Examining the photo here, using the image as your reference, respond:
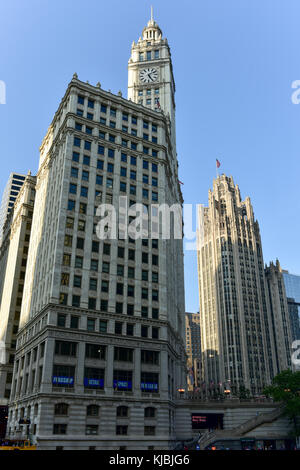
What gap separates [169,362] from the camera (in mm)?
71188

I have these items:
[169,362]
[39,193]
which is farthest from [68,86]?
[169,362]

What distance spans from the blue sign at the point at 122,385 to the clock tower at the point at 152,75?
68.8 meters

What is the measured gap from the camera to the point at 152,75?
112 metres

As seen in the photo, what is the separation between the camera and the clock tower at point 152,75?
108438 millimetres

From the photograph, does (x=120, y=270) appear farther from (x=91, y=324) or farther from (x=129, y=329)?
(x=91, y=324)

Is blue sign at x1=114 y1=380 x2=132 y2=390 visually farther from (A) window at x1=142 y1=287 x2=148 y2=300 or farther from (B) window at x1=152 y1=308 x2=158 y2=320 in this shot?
(A) window at x1=142 y1=287 x2=148 y2=300

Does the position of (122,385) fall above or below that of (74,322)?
below

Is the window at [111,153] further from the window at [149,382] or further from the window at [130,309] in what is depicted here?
the window at [149,382]

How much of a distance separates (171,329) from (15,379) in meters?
30.5

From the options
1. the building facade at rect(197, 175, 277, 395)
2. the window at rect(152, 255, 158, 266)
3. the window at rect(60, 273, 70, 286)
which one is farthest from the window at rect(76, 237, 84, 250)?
the building facade at rect(197, 175, 277, 395)

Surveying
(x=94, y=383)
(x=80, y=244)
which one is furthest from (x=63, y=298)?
(x=94, y=383)

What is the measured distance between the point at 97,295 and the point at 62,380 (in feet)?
46.8

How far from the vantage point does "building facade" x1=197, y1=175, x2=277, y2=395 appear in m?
171
